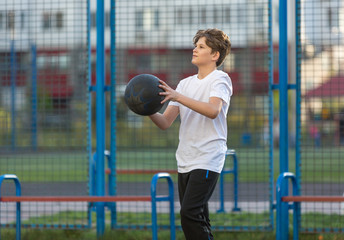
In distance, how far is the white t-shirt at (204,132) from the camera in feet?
14.4

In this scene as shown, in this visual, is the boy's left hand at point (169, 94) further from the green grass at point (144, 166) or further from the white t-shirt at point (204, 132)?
the green grass at point (144, 166)

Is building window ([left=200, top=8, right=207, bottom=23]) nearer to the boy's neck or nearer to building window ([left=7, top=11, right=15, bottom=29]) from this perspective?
building window ([left=7, top=11, right=15, bottom=29])

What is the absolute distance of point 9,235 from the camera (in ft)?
21.3

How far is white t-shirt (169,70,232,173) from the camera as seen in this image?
4.39m

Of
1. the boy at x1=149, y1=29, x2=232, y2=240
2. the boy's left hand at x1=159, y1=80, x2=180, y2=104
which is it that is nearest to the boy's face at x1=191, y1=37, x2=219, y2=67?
the boy at x1=149, y1=29, x2=232, y2=240

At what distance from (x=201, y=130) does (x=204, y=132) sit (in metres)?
0.03

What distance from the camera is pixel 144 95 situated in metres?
4.36

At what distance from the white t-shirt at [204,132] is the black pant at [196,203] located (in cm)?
6

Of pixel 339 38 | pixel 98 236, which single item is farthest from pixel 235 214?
pixel 339 38

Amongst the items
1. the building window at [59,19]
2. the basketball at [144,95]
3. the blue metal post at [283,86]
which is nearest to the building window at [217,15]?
the blue metal post at [283,86]

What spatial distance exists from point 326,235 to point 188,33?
257 cm

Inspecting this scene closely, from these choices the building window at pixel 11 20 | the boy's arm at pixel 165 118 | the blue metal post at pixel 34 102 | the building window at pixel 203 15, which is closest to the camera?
the boy's arm at pixel 165 118

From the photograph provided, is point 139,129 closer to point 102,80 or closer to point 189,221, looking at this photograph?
point 102,80

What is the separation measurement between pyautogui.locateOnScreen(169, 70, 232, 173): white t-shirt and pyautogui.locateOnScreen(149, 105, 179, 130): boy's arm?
0.14 m
